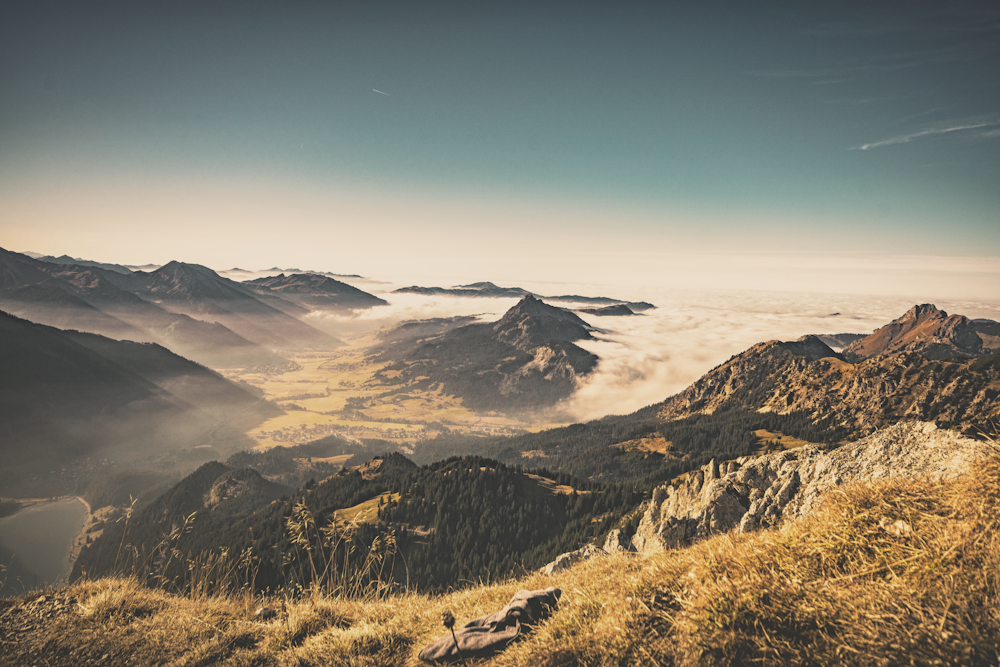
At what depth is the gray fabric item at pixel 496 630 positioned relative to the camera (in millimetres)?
5844

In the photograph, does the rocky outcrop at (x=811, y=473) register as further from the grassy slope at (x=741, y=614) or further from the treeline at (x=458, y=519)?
the treeline at (x=458, y=519)

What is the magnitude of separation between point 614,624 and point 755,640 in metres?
1.53

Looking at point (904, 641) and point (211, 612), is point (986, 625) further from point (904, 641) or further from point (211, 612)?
point (211, 612)

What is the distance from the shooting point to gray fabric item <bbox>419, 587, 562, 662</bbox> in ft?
19.2

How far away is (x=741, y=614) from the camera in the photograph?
15.2 ft

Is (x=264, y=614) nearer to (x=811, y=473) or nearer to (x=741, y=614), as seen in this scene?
(x=741, y=614)

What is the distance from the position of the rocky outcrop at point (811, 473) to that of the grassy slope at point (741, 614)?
151 cm

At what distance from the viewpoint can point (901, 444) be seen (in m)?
15.0

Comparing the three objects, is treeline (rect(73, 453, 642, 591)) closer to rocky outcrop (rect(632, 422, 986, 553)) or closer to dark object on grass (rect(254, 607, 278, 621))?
rocky outcrop (rect(632, 422, 986, 553))

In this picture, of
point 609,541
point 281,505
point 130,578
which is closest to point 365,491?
point 281,505

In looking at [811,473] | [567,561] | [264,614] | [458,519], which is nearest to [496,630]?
Answer: [264,614]

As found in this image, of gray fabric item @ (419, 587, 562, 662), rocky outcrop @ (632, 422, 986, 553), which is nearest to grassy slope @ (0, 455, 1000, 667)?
gray fabric item @ (419, 587, 562, 662)

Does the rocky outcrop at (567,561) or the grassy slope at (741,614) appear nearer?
the grassy slope at (741,614)

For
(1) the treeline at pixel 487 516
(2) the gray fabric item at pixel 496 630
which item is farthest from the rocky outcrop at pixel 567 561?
(1) the treeline at pixel 487 516
